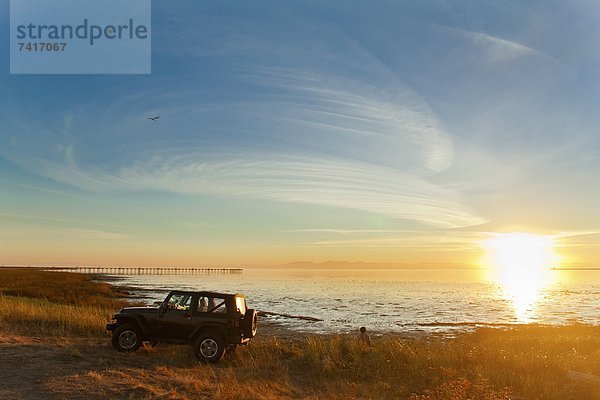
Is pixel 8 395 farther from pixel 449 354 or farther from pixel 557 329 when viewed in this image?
pixel 557 329

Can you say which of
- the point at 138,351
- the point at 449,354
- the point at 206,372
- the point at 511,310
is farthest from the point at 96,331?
the point at 511,310

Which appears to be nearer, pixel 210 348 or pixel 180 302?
pixel 210 348

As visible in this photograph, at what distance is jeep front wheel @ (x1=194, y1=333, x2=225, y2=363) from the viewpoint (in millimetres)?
14609

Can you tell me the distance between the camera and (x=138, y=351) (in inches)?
604

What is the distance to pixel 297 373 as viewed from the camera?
47.6ft

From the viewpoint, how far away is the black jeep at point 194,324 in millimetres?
14688

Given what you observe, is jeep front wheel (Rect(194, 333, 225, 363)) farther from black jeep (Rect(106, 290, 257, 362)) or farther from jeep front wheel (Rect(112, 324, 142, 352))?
jeep front wheel (Rect(112, 324, 142, 352))

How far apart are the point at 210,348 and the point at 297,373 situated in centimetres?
291

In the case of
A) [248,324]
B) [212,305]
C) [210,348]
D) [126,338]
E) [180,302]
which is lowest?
[210,348]

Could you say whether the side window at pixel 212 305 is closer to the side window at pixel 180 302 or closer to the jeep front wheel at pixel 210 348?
the side window at pixel 180 302

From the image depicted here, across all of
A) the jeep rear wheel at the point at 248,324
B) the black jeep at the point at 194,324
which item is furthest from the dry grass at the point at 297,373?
the jeep rear wheel at the point at 248,324

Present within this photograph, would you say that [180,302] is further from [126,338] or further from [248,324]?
[248,324]

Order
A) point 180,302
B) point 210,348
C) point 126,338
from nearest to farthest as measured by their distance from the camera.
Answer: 1. point 210,348
2. point 180,302
3. point 126,338

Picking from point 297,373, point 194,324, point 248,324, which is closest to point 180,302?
point 194,324
